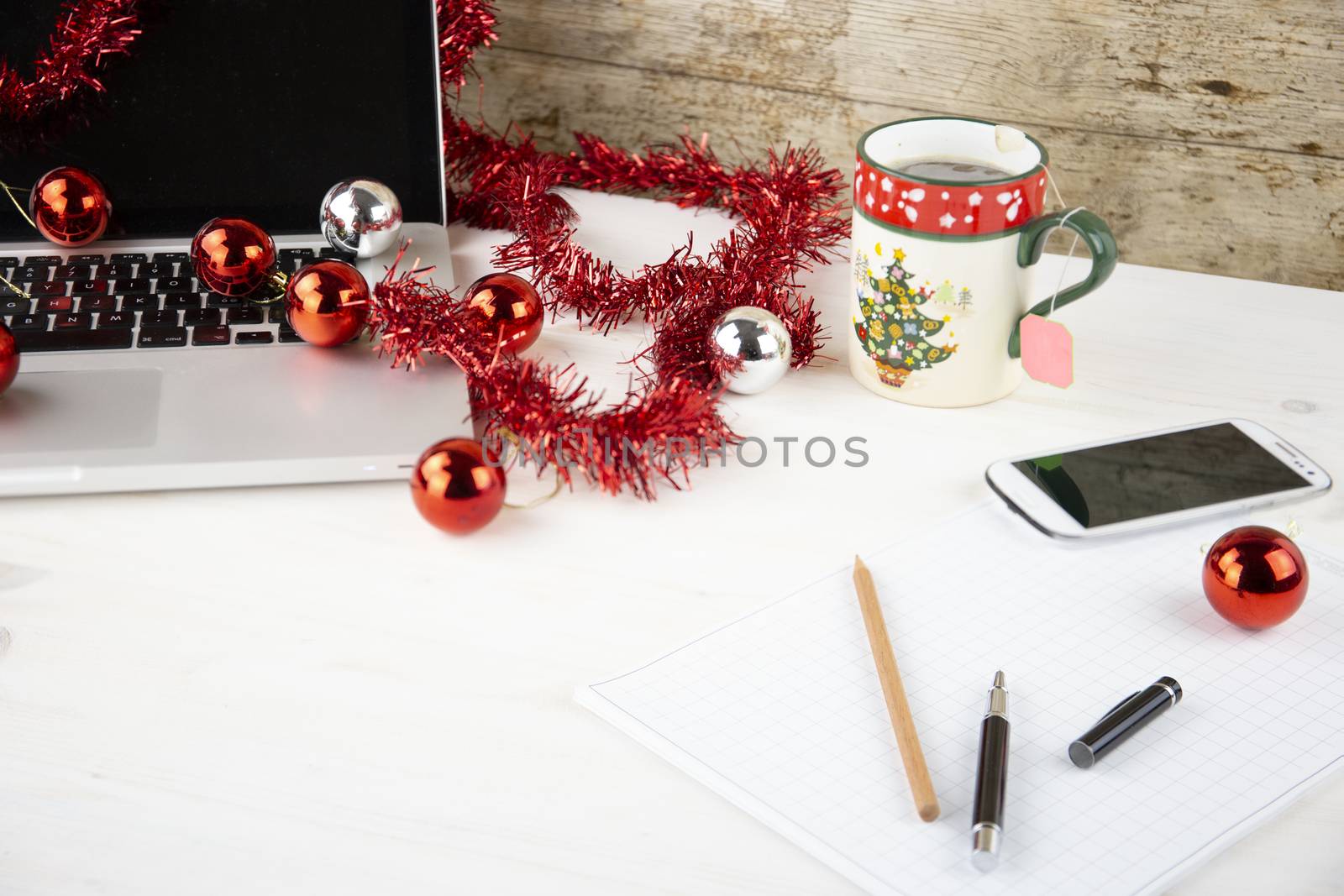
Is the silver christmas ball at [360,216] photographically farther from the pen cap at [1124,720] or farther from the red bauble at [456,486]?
the pen cap at [1124,720]

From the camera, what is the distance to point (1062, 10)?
0.86 meters

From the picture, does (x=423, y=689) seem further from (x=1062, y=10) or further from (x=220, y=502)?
(x=1062, y=10)

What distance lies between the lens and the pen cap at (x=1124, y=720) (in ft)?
1.50

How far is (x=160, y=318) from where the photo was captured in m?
0.72

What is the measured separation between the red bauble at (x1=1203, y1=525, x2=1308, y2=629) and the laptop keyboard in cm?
53

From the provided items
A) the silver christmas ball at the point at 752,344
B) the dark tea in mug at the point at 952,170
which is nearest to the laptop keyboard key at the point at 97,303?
the silver christmas ball at the point at 752,344

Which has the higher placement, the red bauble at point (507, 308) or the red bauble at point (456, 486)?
the red bauble at point (507, 308)

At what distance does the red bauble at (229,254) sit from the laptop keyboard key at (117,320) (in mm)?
48

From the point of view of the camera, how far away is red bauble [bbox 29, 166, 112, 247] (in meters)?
0.76

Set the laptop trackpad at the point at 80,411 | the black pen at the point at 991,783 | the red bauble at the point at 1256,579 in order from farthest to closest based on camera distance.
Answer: the laptop trackpad at the point at 80,411
the red bauble at the point at 1256,579
the black pen at the point at 991,783

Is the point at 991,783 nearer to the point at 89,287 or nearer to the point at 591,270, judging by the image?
the point at 591,270

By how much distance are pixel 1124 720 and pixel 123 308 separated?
2.01 feet

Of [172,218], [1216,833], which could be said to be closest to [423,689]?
[1216,833]

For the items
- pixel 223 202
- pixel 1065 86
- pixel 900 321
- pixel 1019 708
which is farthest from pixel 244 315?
pixel 1065 86
